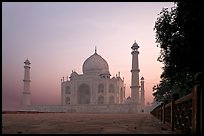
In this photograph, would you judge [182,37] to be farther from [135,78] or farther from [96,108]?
[96,108]

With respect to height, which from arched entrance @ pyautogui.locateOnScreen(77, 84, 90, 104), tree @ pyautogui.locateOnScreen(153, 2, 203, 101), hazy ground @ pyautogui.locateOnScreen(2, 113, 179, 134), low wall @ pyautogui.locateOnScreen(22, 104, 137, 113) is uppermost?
tree @ pyautogui.locateOnScreen(153, 2, 203, 101)

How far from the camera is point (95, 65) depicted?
59719mm

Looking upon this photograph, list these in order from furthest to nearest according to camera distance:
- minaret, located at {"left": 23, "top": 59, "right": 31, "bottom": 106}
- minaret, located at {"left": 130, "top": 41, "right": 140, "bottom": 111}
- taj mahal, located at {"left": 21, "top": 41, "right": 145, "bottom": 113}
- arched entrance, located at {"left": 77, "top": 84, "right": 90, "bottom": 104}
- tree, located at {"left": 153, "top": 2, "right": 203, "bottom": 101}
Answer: arched entrance, located at {"left": 77, "top": 84, "right": 90, "bottom": 104}, minaret, located at {"left": 23, "top": 59, "right": 31, "bottom": 106}, taj mahal, located at {"left": 21, "top": 41, "right": 145, "bottom": 113}, minaret, located at {"left": 130, "top": 41, "right": 140, "bottom": 111}, tree, located at {"left": 153, "top": 2, "right": 203, "bottom": 101}

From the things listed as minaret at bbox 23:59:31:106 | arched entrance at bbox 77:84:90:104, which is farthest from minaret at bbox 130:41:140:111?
minaret at bbox 23:59:31:106

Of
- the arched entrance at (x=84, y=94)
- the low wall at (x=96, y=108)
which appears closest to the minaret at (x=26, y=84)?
the low wall at (x=96, y=108)

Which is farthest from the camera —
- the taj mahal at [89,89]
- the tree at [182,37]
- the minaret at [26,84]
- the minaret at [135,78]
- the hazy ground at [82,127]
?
the minaret at [26,84]

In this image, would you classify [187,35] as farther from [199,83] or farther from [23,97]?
[23,97]

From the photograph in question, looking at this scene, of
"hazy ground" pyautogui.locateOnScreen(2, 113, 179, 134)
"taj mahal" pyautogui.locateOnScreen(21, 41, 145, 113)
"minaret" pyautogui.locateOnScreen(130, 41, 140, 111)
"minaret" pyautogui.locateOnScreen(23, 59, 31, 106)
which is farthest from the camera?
"minaret" pyautogui.locateOnScreen(23, 59, 31, 106)

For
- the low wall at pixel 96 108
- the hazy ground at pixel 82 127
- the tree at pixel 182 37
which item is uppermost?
A: the tree at pixel 182 37

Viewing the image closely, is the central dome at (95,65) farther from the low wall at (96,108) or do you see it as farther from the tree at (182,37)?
the tree at (182,37)

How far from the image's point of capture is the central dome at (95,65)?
195 feet

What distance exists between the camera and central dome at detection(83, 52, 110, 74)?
59500 millimetres

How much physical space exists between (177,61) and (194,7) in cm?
273

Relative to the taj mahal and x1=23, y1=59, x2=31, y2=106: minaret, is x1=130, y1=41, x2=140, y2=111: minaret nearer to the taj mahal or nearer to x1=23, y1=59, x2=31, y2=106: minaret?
the taj mahal
